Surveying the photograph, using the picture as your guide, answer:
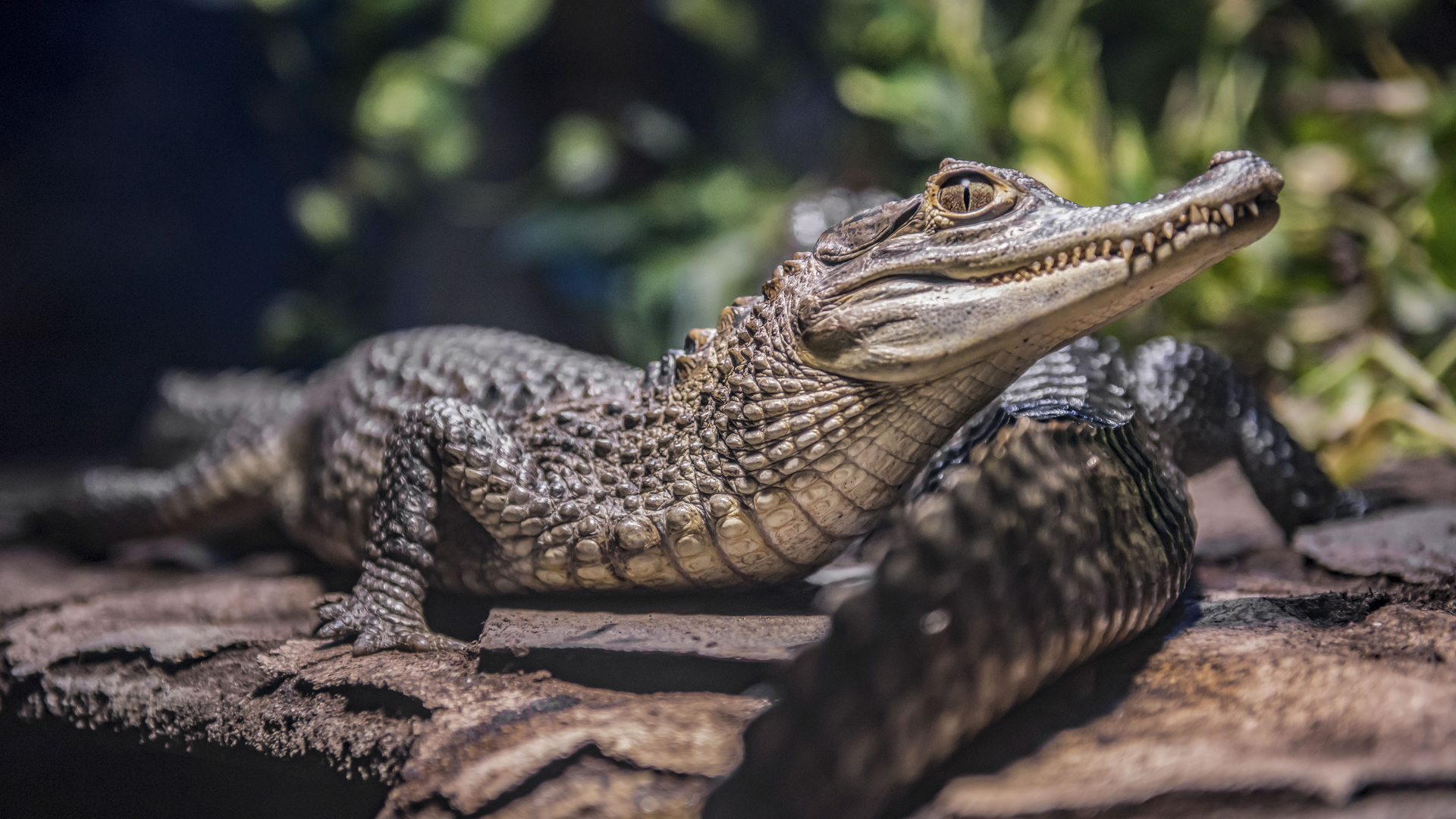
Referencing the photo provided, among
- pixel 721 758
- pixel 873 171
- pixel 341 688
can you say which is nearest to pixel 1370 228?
pixel 873 171

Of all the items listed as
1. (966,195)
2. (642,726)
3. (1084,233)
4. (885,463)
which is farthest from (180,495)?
(1084,233)

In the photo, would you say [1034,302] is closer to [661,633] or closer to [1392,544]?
[661,633]

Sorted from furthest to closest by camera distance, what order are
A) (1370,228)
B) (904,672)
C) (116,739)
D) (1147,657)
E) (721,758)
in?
(1370,228) < (116,739) < (1147,657) < (721,758) < (904,672)

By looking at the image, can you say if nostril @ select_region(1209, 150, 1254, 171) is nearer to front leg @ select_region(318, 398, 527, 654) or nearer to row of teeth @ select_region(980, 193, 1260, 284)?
row of teeth @ select_region(980, 193, 1260, 284)

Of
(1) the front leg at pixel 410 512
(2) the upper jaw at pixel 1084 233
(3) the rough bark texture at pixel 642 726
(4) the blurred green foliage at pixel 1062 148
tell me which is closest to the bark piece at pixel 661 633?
(3) the rough bark texture at pixel 642 726

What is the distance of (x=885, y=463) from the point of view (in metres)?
2.02

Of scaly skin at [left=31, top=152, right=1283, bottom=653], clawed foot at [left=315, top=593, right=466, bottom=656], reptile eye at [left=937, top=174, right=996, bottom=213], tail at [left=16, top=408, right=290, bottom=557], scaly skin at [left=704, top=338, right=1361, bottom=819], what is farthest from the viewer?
tail at [left=16, top=408, right=290, bottom=557]

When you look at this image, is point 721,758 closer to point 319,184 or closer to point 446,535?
point 446,535

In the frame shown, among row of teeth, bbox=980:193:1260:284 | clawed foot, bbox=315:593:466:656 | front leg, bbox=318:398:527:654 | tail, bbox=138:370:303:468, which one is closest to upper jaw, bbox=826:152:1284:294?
row of teeth, bbox=980:193:1260:284

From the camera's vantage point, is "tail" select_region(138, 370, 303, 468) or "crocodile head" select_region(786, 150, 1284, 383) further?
"tail" select_region(138, 370, 303, 468)

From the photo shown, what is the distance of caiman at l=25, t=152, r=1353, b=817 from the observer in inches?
51.6

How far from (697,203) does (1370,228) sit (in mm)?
4333

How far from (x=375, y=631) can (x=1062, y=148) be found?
4226mm

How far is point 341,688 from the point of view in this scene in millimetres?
2008
